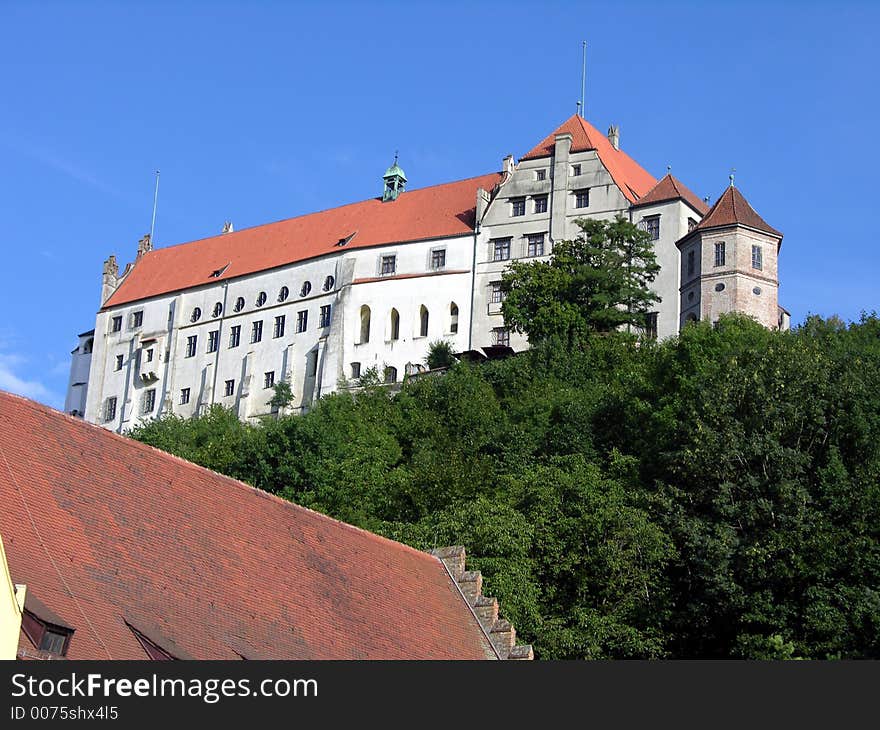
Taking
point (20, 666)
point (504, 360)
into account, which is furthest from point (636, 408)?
point (20, 666)

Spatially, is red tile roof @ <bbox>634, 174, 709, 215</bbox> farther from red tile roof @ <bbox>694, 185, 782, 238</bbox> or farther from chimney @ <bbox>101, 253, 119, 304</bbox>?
chimney @ <bbox>101, 253, 119, 304</bbox>

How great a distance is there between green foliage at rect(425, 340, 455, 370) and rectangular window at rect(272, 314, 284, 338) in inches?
502

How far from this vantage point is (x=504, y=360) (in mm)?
83562

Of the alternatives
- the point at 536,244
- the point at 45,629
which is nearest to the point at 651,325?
the point at 536,244

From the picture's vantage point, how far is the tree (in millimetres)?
82188

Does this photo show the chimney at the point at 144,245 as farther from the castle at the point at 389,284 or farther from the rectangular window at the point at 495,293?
the rectangular window at the point at 495,293

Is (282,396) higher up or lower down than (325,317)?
lower down

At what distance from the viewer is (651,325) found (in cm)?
8856

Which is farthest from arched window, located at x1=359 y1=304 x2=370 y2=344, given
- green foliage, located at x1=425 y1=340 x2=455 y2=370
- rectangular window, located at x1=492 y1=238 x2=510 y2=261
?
rectangular window, located at x1=492 y1=238 x2=510 y2=261

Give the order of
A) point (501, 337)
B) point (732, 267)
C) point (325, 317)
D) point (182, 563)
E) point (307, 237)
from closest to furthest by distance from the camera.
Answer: point (182, 563) < point (732, 267) < point (501, 337) < point (325, 317) < point (307, 237)

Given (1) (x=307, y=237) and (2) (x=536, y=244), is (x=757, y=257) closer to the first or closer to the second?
(2) (x=536, y=244)

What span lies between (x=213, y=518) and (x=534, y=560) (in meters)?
17.5

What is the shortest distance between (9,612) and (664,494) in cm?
3111

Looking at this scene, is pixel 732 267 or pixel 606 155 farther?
pixel 606 155
